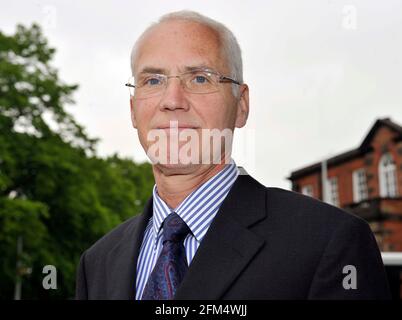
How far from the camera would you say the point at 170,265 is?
1987mm

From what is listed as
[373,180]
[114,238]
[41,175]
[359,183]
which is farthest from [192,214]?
[359,183]

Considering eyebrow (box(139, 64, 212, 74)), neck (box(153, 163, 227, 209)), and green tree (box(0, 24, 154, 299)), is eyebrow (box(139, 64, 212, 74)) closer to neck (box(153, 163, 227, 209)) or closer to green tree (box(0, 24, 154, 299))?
neck (box(153, 163, 227, 209))

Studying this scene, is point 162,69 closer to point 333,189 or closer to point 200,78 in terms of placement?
point 200,78

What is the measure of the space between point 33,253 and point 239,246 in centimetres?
2000

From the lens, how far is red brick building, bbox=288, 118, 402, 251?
2859 centimetres

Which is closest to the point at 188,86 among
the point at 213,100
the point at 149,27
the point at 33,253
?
the point at 213,100

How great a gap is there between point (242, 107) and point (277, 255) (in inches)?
22.4

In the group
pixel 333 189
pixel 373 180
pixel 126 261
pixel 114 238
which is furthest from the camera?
pixel 333 189

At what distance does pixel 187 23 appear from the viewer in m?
2.05

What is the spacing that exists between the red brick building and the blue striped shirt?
75.7 ft

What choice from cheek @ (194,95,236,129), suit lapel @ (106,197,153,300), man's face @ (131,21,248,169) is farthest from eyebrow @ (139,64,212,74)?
suit lapel @ (106,197,153,300)

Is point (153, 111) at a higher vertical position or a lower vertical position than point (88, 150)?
lower

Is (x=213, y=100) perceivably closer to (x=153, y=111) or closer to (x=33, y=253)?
(x=153, y=111)
